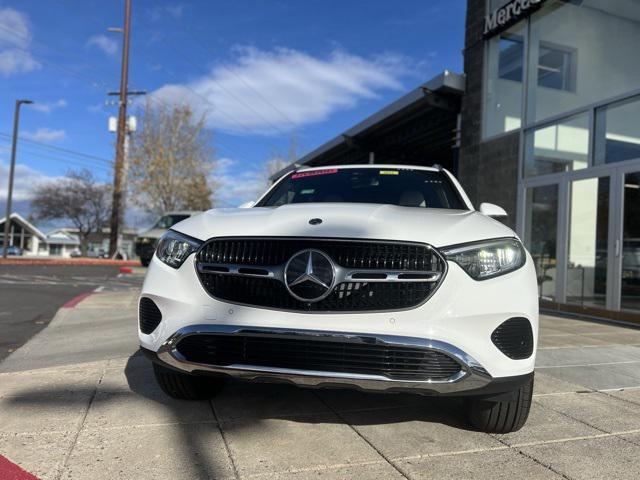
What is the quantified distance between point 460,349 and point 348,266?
0.65 metres

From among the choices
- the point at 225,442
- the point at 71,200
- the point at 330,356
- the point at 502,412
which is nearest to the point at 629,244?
the point at 502,412

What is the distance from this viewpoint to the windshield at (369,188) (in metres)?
4.05

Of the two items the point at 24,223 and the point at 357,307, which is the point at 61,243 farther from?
the point at 357,307

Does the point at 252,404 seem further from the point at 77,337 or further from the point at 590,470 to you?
the point at 77,337

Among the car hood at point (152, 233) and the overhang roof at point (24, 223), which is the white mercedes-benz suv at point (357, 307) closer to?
the car hood at point (152, 233)

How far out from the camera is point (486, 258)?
262 centimetres

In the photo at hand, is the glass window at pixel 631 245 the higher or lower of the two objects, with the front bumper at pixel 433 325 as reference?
higher

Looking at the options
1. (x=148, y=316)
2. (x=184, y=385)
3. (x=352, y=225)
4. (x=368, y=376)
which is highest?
(x=352, y=225)

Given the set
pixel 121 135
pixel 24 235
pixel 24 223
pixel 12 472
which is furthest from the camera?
pixel 24 235

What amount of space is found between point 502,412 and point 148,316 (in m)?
1.98

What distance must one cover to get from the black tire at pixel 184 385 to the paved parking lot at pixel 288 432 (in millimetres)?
75

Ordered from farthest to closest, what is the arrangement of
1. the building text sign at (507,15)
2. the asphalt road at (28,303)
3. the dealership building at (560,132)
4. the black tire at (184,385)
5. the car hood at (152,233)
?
the car hood at (152,233) < the building text sign at (507,15) < the dealership building at (560,132) < the asphalt road at (28,303) < the black tire at (184,385)

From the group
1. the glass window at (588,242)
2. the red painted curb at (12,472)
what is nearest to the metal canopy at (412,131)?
the glass window at (588,242)

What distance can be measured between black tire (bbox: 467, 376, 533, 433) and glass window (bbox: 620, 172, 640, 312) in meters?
6.18
